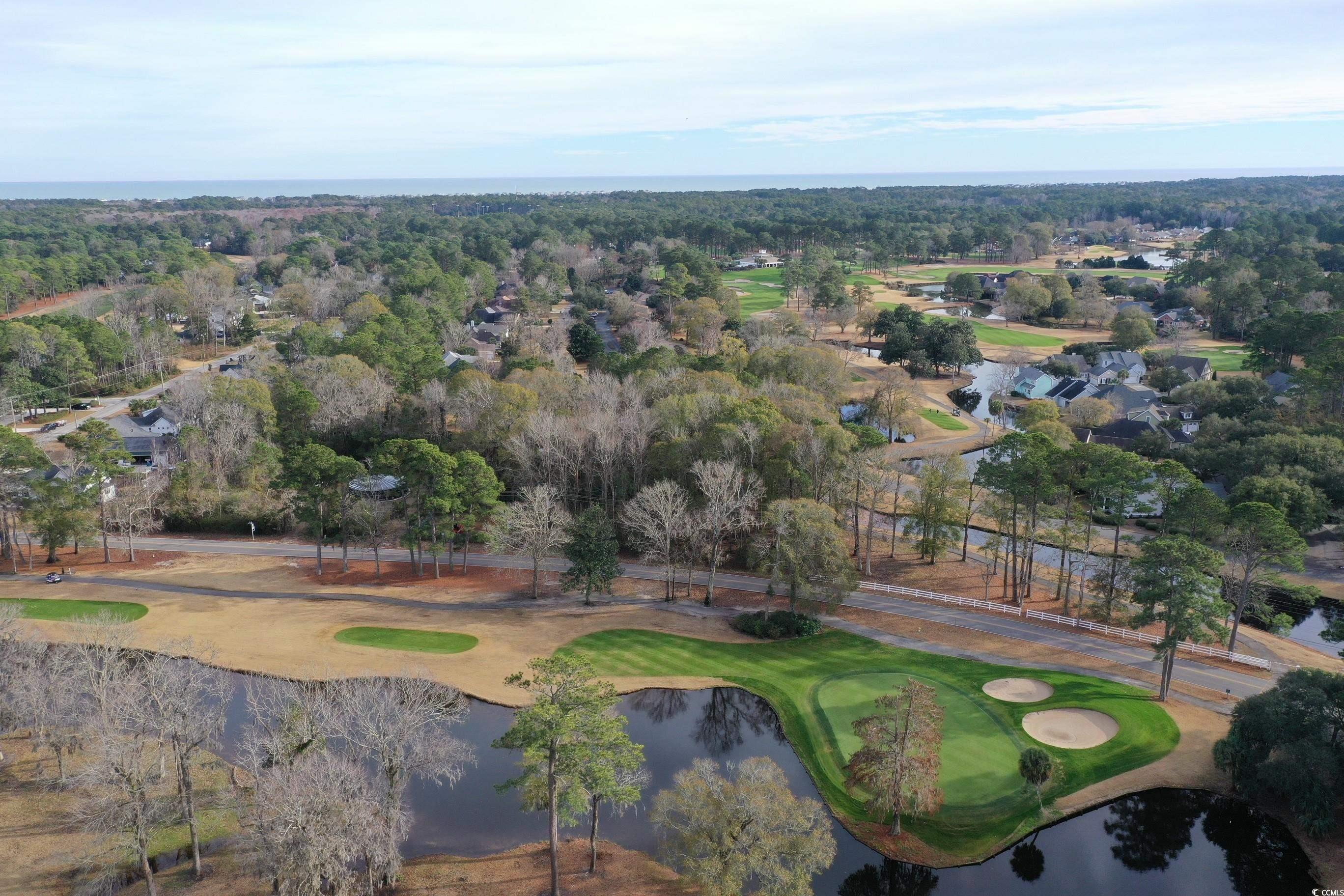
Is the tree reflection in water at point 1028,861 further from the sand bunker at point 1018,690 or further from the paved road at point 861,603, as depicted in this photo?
the paved road at point 861,603

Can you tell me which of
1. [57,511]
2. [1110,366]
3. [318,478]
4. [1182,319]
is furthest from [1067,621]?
[1182,319]

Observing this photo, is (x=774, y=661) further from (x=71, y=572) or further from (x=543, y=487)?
(x=71, y=572)

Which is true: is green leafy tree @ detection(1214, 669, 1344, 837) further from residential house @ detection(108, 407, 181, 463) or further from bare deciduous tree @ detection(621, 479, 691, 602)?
residential house @ detection(108, 407, 181, 463)

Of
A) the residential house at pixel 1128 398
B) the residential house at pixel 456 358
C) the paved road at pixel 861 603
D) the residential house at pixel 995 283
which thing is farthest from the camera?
the residential house at pixel 995 283

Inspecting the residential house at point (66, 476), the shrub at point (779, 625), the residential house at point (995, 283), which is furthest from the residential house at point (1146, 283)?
the residential house at point (66, 476)

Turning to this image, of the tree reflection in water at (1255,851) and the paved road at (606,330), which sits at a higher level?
the paved road at (606,330)

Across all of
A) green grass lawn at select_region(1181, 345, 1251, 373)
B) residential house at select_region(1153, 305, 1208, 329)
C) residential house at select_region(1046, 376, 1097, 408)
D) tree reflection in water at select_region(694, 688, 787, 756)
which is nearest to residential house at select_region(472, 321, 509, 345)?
residential house at select_region(1046, 376, 1097, 408)
